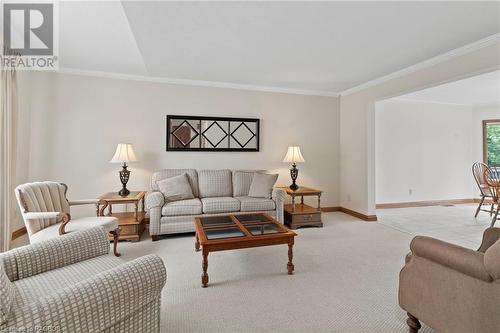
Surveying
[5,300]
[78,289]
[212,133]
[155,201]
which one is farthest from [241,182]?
[5,300]

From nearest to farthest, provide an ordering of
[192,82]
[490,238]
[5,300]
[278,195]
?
[5,300] < [490,238] < [278,195] < [192,82]

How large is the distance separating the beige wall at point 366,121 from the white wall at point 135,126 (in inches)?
23.5

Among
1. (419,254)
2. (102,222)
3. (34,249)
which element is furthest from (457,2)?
(102,222)

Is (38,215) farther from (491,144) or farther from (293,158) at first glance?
(491,144)

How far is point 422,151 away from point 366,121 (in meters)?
2.38

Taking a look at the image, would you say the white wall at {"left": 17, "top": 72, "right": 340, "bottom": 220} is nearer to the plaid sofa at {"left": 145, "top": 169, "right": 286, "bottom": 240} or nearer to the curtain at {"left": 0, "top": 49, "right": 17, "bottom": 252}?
the plaid sofa at {"left": 145, "top": 169, "right": 286, "bottom": 240}

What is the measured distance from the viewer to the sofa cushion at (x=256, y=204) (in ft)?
12.0

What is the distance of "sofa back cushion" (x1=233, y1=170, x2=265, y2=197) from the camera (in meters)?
4.07

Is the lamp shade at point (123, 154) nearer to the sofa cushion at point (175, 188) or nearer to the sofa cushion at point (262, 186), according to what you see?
the sofa cushion at point (175, 188)

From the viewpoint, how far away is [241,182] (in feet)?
13.5

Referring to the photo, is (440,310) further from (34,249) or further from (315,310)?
(34,249)

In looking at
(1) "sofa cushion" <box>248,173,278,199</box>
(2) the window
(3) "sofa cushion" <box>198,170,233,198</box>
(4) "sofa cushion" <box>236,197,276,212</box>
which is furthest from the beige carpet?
(2) the window

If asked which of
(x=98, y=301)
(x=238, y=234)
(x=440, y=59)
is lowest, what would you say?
(x=238, y=234)

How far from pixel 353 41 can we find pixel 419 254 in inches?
92.6
